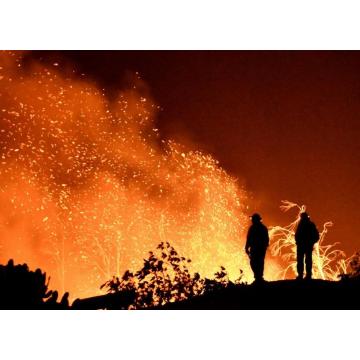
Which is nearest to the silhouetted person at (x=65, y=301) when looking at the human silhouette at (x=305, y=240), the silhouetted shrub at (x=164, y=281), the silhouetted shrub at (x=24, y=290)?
the silhouetted shrub at (x=24, y=290)

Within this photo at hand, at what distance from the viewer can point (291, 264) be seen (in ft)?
39.2

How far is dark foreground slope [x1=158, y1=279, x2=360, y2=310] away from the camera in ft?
30.7

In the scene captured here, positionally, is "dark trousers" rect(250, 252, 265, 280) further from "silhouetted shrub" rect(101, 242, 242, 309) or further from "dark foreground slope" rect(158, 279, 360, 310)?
"silhouetted shrub" rect(101, 242, 242, 309)

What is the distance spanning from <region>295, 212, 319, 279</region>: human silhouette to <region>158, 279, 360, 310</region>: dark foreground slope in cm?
44

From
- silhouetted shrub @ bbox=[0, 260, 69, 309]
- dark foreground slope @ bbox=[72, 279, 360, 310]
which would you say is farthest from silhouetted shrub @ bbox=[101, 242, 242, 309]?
silhouetted shrub @ bbox=[0, 260, 69, 309]

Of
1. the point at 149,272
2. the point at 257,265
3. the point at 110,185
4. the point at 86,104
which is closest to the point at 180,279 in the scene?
the point at 149,272

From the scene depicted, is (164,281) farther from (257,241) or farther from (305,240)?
(305,240)

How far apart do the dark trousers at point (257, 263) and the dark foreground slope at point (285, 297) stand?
0.24 meters

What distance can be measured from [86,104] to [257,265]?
493 cm

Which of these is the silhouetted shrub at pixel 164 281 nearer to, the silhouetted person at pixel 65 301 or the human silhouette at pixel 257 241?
the human silhouette at pixel 257 241

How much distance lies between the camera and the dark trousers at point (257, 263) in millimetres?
10133

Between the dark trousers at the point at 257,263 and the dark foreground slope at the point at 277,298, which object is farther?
the dark trousers at the point at 257,263

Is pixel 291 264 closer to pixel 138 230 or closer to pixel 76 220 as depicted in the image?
pixel 138 230

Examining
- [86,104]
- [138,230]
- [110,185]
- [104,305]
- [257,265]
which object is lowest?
[104,305]
